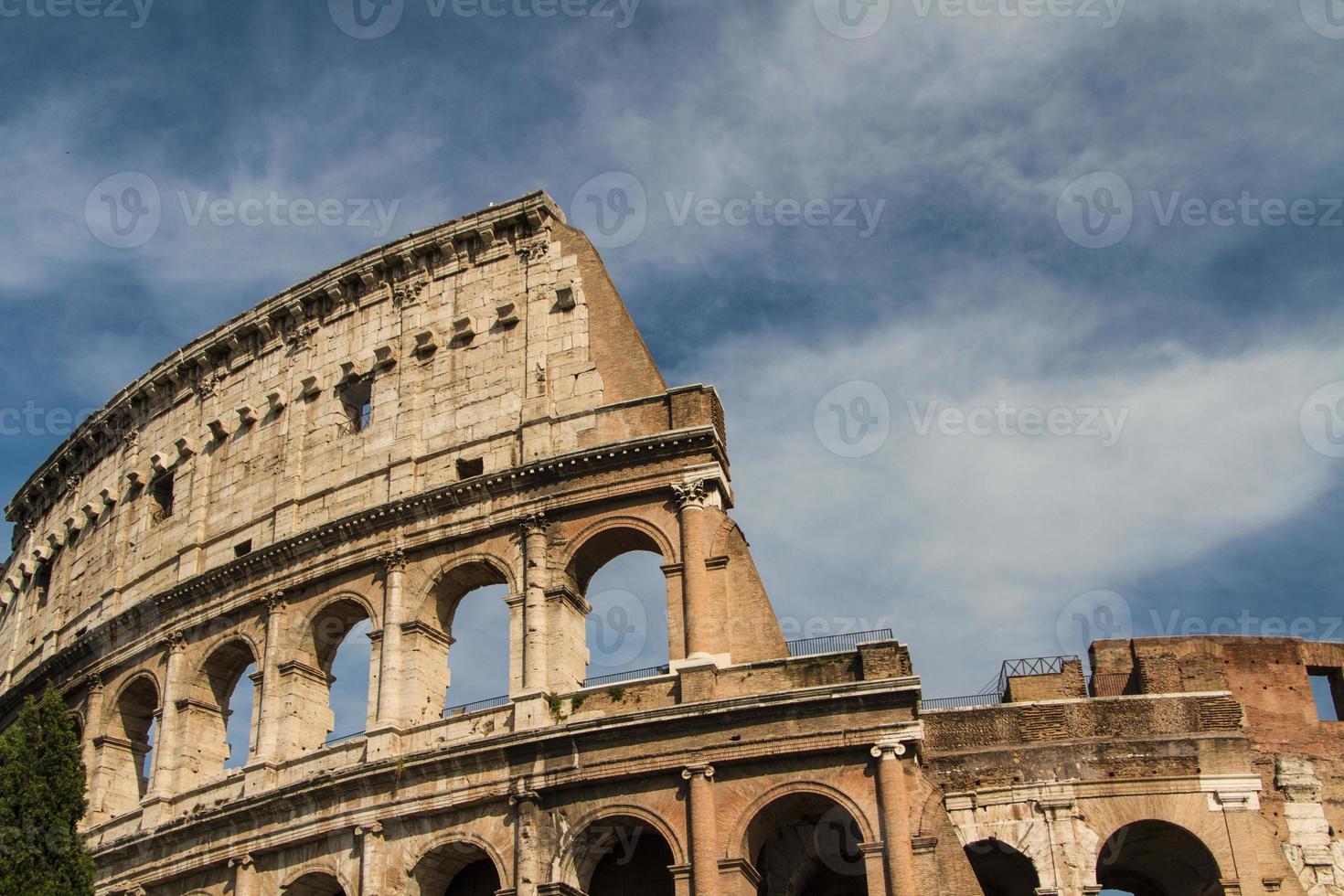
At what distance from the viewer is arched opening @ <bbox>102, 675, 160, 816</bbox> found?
3173cm

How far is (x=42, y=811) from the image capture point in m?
24.9

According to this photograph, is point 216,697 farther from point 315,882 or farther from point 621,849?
point 621,849

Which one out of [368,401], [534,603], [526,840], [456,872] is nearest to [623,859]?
[526,840]

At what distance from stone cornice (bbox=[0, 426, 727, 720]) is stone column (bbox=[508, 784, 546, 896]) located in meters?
5.32

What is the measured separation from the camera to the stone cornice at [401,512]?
88.1ft

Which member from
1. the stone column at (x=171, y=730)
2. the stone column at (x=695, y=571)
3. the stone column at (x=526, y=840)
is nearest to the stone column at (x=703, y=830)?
the stone column at (x=695, y=571)

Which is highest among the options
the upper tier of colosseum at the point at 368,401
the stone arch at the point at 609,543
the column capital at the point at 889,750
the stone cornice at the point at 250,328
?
the stone cornice at the point at 250,328

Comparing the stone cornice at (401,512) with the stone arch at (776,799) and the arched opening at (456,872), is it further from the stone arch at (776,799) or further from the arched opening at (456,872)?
the stone arch at (776,799)

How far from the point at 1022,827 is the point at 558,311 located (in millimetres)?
13027

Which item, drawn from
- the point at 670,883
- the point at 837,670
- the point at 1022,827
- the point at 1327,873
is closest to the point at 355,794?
the point at 670,883

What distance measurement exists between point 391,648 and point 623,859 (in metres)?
5.76

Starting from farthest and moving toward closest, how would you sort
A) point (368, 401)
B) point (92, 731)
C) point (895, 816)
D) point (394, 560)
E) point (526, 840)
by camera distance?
point (92, 731), point (368, 401), point (394, 560), point (526, 840), point (895, 816)

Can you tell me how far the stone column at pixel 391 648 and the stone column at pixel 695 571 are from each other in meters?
5.48

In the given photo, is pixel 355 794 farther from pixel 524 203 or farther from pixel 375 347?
pixel 524 203
